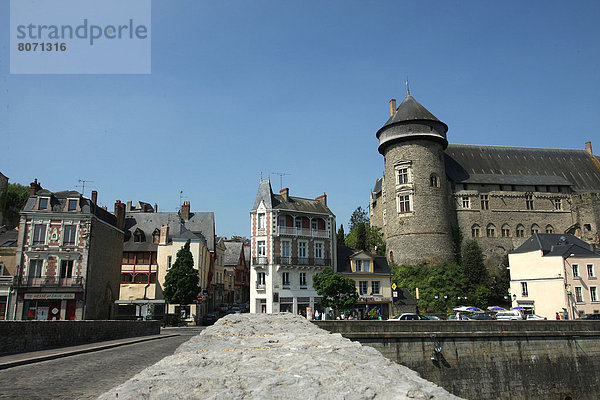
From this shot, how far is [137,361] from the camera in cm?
1103

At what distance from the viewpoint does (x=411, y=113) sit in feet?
170

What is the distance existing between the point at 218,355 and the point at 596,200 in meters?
62.5

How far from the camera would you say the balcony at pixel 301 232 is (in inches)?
1559

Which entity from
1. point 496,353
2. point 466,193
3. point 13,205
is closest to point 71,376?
point 496,353

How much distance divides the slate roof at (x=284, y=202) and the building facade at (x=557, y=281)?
1896cm

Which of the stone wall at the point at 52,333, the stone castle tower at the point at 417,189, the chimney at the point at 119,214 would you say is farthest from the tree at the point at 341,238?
the stone wall at the point at 52,333

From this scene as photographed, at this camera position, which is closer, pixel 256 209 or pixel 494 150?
pixel 256 209

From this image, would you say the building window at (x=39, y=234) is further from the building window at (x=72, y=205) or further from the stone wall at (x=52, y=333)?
the stone wall at (x=52, y=333)

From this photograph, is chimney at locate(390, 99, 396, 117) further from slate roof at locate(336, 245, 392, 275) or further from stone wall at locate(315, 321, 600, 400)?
stone wall at locate(315, 321, 600, 400)

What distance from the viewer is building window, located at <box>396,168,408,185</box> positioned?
51.8 m

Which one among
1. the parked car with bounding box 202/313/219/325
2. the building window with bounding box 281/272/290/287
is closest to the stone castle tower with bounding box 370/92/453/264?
the building window with bounding box 281/272/290/287

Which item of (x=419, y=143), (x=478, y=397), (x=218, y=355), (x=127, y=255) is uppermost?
(x=419, y=143)

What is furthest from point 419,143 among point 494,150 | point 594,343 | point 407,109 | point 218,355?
point 218,355

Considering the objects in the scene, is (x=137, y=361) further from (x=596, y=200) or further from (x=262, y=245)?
(x=596, y=200)
